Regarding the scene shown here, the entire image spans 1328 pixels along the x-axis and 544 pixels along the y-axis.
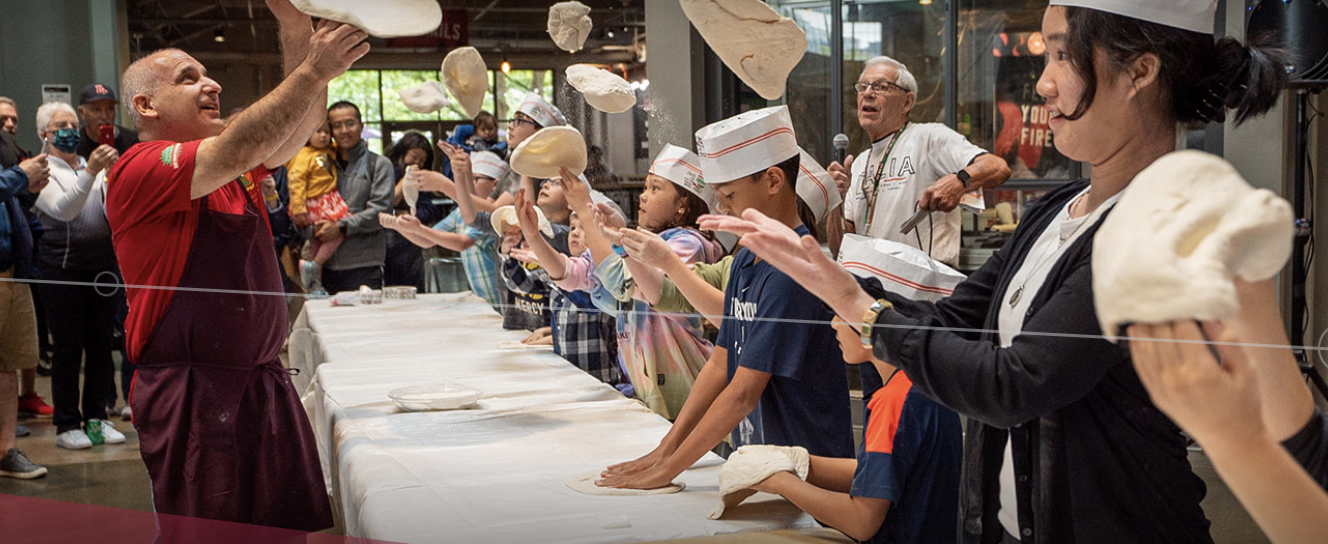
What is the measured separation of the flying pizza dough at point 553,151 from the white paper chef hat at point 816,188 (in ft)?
0.78

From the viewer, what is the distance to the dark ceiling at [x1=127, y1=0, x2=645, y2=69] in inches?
43.3

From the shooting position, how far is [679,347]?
42.4 inches

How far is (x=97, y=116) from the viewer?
1144 mm

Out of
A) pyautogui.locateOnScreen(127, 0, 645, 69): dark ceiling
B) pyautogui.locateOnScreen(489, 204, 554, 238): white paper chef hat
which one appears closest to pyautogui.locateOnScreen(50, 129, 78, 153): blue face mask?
pyautogui.locateOnScreen(127, 0, 645, 69): dark ceiling

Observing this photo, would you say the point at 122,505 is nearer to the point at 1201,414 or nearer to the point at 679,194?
the point at 679,194

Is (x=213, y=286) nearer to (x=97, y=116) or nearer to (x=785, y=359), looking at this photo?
(x=97, y=116)

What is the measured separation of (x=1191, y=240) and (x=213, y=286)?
0.93m

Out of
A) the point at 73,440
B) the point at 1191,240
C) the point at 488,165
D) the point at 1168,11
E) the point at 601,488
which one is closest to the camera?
the point at 1191,240

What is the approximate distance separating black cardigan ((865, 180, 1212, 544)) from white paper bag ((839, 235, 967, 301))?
12cm

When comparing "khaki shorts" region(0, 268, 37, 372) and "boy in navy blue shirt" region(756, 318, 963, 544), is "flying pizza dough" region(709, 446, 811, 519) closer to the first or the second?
"boy in navy blue shirt" region(756, 318, 963, 544)

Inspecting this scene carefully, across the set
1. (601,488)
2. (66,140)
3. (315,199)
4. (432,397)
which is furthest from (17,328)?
(601,488)

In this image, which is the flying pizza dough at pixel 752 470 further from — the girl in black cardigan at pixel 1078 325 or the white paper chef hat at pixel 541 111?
the white paper chef hat at pixel 541 111

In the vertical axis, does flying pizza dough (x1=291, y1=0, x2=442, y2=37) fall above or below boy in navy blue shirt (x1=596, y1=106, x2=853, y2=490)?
above

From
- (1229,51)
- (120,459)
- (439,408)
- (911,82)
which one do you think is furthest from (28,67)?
(1229,51)
